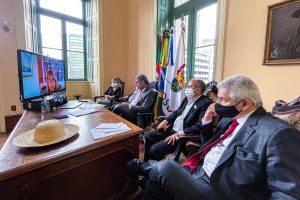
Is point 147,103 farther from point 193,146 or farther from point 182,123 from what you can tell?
point 193,146

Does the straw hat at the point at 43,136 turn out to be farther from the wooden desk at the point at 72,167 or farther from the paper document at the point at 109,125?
the paper document at the point at 109,125

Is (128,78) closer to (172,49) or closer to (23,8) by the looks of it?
(172,49)

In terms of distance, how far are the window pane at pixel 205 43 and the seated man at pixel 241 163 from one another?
63.8 inches

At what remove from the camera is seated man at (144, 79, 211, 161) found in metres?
1.65

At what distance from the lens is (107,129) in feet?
3.93

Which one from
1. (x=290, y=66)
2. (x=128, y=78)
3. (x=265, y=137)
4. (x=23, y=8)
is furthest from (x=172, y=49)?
(x=23, y=8)

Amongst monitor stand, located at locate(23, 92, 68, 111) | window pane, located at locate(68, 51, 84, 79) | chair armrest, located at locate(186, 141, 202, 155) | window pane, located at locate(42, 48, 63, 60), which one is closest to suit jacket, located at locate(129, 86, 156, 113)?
monitor stand, located at locate(23, 92, 68, 111)

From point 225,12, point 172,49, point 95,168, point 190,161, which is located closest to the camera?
point 95,168

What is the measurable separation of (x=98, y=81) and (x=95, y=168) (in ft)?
11.1

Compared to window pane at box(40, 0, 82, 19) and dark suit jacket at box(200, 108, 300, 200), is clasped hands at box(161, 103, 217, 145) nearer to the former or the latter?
dark suit jacket at box(200, 108, 300, 200)

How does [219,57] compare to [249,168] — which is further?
[219,57]

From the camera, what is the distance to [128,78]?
14.5ft


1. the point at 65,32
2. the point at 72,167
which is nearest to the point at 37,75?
the point at 72,167

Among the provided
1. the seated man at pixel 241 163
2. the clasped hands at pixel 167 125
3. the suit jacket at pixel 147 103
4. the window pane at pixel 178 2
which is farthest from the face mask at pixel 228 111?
the window pane at pixel 178 2
